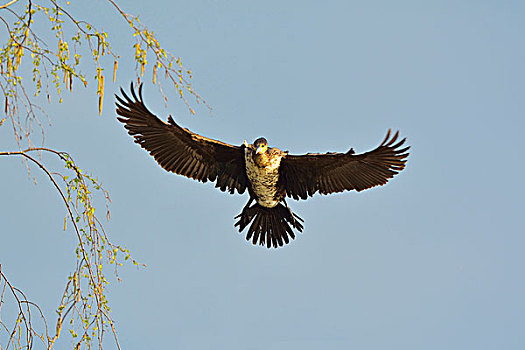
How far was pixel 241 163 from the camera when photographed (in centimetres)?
738

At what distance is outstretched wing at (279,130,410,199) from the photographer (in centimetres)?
705

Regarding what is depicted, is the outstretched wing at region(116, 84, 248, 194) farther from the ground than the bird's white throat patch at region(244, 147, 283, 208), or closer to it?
farther from the ground

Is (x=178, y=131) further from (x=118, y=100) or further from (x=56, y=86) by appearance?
(x=56, y=86)

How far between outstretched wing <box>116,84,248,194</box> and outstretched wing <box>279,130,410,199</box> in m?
0.43

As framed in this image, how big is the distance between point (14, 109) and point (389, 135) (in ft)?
12.7

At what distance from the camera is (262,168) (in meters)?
7.05

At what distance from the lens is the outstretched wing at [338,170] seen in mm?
7047

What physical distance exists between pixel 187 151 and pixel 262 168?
772 mm

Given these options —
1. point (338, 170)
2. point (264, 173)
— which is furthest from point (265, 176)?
point (338, 170)

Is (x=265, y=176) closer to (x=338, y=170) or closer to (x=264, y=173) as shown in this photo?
(x=264, y=173)

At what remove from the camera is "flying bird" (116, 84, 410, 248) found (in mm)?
7066

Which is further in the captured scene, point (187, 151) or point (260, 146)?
point (187, 151)

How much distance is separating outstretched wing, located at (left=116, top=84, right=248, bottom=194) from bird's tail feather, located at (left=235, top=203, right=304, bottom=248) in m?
0.26

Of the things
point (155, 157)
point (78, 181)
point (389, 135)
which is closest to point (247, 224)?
point (155, 157)
